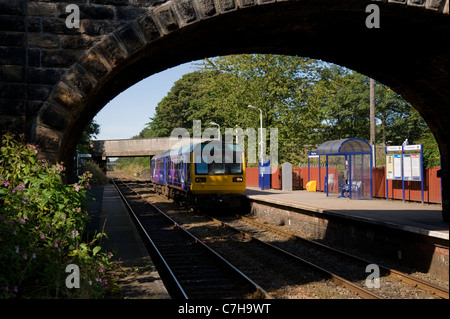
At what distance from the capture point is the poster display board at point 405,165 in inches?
645

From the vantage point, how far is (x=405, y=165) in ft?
56.0

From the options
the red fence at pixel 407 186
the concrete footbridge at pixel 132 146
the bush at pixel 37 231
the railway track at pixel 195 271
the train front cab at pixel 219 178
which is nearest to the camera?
the bush at pixel 37 231

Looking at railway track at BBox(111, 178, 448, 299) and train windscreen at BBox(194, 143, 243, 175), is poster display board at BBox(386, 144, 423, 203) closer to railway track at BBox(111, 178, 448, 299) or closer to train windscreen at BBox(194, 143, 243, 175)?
train windscreen at BBox(194, 143, 243, 175)

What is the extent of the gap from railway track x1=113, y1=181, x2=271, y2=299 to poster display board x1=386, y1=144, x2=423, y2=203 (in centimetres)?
879

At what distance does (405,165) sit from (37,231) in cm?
1475

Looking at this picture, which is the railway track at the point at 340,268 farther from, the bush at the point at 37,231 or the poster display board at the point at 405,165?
the poster display board at the point at 405,165

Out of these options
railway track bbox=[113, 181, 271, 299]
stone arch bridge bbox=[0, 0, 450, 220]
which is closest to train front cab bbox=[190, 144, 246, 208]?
railway track bbox=[113, 181, 271, 299]

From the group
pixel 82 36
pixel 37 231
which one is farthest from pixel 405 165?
pixel 37 231

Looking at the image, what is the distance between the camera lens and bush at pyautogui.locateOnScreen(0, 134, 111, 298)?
16.5ft

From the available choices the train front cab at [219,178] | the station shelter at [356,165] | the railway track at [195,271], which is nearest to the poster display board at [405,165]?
the station shelter at [356,165]

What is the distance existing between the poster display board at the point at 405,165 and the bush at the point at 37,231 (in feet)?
43.8

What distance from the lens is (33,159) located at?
582 cm

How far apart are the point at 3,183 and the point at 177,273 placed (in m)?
4.15

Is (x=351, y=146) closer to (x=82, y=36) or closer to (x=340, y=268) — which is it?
(x=340, y=268)
